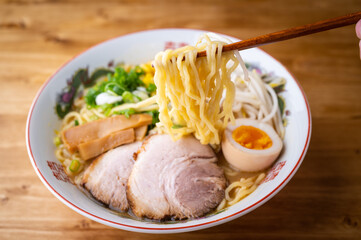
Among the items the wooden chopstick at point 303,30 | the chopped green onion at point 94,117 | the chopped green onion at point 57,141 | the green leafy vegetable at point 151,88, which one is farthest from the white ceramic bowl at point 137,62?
the wooden chopstick at point 303,30

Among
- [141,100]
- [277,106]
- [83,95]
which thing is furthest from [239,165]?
[83,95]

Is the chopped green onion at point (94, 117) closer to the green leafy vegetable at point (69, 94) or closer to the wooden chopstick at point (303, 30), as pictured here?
the green leafy vegetable at point (69, 94)

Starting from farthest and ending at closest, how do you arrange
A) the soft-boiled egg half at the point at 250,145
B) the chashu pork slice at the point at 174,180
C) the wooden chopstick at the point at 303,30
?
the soft-boiled egg half at the point at 250,145 < the chashu pork slice at the point at 174,180 < the wooden chopstick at the point at 303,30

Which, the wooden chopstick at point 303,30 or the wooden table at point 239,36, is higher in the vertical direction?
the wooden chopstick at point 303,30

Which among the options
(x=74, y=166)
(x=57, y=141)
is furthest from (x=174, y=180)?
(x=57, y=141)

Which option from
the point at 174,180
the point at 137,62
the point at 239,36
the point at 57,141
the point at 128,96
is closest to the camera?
the point at 174,180

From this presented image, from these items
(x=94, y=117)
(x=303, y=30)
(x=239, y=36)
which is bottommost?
(x=94, y=117)

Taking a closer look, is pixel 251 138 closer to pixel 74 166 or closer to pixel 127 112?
pixel 127 112

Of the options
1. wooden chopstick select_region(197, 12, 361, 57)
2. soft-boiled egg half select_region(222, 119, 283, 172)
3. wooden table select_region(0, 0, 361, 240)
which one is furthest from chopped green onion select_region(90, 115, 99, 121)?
wooden chopstick select_region(197, 12, 361, 57)
